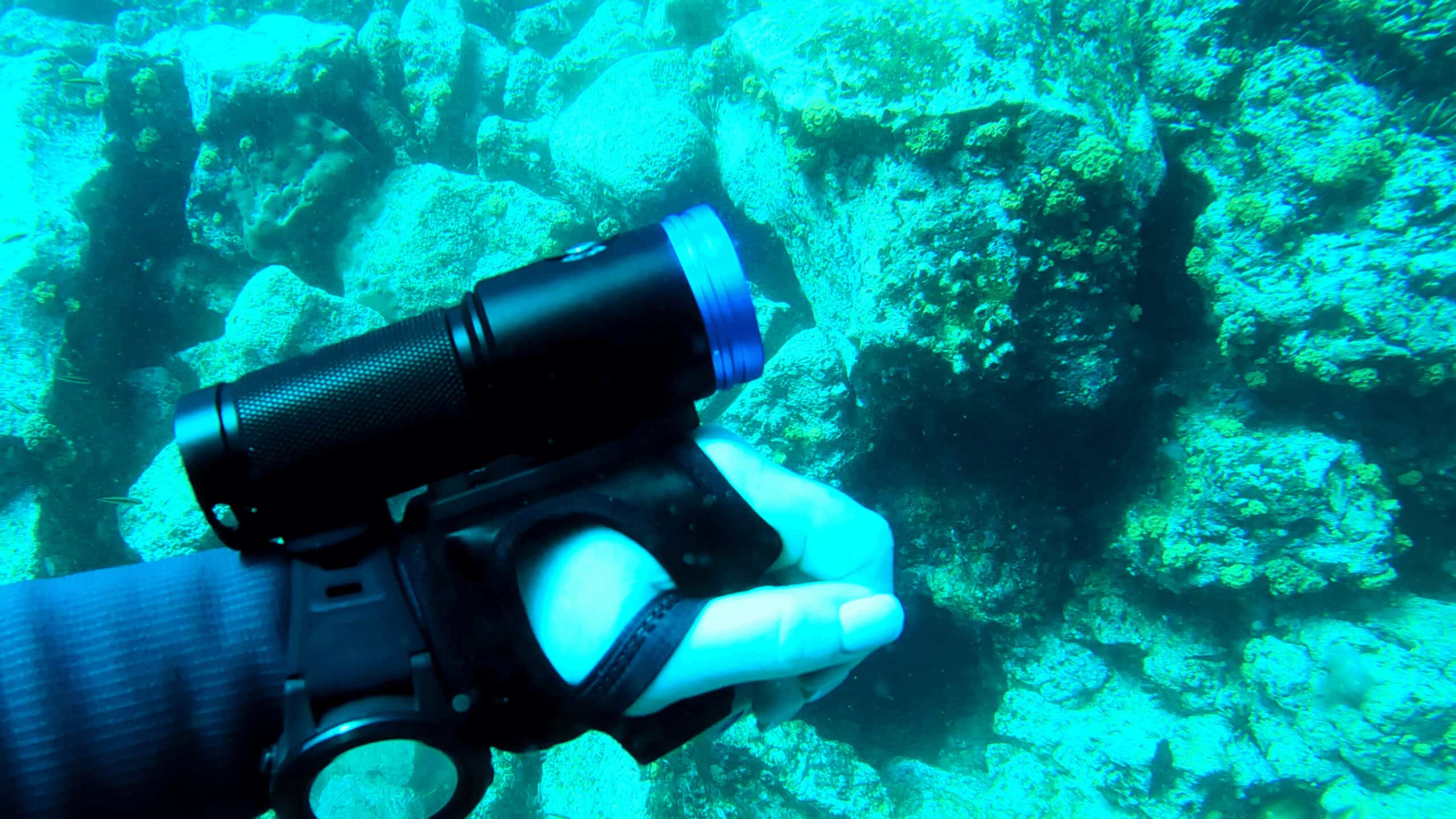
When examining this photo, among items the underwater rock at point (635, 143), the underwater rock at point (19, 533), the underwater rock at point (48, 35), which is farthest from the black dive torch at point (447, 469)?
the underwater rock at point (48, 35)

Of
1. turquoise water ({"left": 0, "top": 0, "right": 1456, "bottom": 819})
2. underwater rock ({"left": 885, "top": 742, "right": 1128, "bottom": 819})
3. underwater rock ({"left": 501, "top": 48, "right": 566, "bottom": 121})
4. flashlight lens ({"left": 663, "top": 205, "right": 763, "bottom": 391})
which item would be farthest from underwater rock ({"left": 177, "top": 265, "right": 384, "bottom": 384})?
underwater rock ({"left": 885, "top": 742, "right": 1128, "bottom": 819})

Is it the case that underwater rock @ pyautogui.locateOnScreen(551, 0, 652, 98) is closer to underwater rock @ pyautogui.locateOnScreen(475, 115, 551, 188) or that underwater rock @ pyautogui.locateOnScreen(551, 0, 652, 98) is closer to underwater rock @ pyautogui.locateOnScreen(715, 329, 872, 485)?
underwater rock @ pyautogui.locateOnScreen(475, 115, 551, 188)

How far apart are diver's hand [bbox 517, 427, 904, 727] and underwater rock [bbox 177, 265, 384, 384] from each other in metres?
4.76

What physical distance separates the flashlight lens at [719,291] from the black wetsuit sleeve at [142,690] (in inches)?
45.9

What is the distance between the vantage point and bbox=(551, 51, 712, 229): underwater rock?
5422mm

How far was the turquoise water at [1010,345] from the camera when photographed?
137 inches

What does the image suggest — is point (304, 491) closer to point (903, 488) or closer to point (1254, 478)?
point (903, 488)

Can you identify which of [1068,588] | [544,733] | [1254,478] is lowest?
[1068,588]

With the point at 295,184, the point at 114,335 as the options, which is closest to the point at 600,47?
the point at 295,184

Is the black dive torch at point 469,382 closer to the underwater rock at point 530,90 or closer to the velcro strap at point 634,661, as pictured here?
the velcro strap at point 634,661

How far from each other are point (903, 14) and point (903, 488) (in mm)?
2830

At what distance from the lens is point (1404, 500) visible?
13.2 ft

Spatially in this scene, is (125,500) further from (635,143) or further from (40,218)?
(635,143)

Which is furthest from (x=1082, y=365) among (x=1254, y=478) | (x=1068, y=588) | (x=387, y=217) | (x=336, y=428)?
(x=387, y=217)
